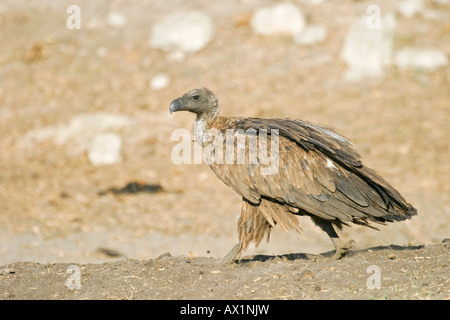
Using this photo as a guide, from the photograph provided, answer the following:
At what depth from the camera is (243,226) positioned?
7031mm

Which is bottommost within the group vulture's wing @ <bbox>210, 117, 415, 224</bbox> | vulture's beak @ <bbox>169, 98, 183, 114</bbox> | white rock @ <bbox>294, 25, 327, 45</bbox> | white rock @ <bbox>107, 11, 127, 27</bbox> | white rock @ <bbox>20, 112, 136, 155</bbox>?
vulture's wing @ <bbox>210, 117, 415, 224</bbox>

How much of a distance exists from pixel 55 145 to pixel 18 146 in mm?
805

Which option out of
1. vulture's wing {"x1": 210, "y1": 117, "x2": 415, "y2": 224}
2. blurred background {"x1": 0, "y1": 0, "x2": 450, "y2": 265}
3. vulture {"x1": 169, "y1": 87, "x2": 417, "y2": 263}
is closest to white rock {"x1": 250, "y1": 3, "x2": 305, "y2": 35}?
blurred background {"x1": 0, "y1": 0, "x2": 450, "y2": 265}

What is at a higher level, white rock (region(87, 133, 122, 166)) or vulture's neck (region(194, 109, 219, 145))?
white rock (region(87, 133, 122, 166))

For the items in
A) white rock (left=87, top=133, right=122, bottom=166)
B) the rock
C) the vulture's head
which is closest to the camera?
the vulture's head

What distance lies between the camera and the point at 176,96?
15898mm

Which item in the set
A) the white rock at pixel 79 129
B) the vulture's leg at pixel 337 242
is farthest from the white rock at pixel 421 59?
the vulture's leg at pixel 337 242

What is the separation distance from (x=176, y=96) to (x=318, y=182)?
9.49 metres

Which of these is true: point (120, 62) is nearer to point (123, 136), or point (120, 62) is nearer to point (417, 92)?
point (123, 136)

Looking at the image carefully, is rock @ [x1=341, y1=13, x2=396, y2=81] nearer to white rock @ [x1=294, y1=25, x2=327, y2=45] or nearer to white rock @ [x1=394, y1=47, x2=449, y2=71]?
white rock @ [x1=394, y1=47, x2=449, y2=71]

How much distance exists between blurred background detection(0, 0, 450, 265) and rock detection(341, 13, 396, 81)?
3 centimetres

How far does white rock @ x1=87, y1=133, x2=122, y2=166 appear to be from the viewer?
13.9 m

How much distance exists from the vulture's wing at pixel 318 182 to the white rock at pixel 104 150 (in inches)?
287
